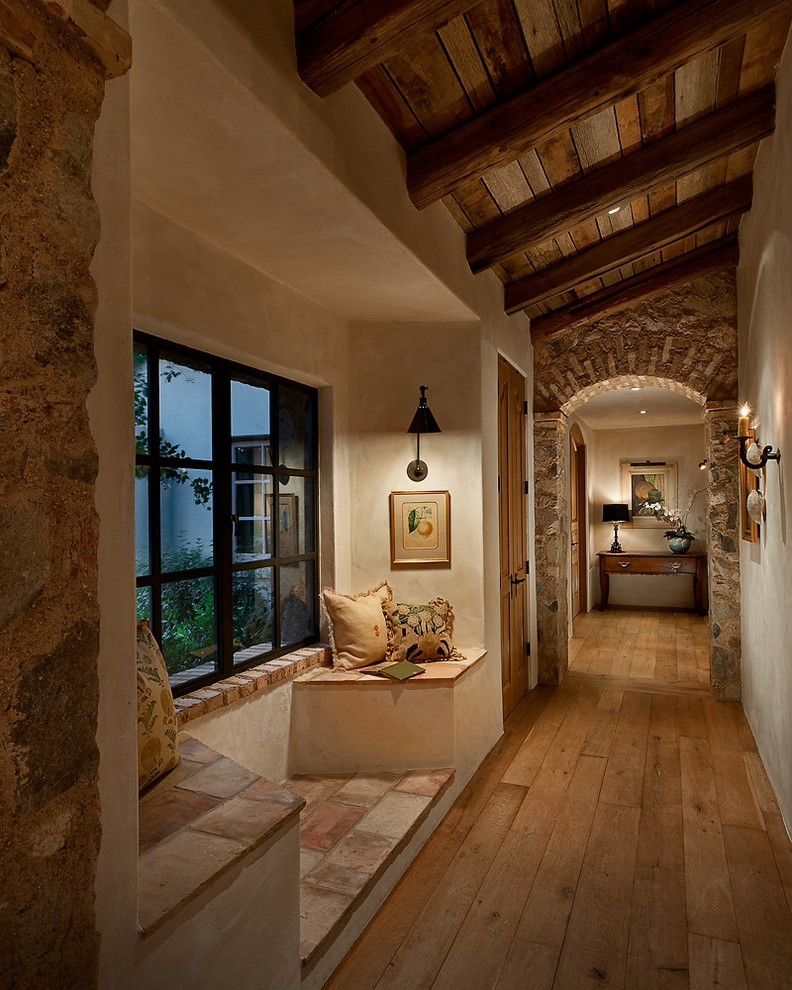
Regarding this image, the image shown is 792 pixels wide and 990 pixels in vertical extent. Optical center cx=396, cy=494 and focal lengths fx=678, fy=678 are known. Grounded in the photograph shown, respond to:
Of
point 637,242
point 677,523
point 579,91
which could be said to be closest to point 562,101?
point 579,91

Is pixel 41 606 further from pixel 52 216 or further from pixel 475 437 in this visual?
pixel 475 437

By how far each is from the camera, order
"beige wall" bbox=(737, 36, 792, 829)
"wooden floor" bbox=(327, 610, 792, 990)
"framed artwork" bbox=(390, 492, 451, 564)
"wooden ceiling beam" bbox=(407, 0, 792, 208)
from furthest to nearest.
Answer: "framed artwork" bbox=(390, 492, 451, 564), "beige wall" bbox=(737, 36, 792, 829), "wooden ceiling beam" bbox=(407, 0, 792, 208), "wooden floor" bbox=(327, 610, 792, 990)

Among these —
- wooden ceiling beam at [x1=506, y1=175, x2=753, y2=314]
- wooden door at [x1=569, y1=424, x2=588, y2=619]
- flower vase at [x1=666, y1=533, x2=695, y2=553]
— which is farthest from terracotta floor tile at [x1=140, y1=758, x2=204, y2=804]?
flower vase at [x1=666, y1=533, x2=695, y2=553]

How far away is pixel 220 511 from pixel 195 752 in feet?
3.41

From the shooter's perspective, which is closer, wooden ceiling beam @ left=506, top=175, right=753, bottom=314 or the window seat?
the window seat

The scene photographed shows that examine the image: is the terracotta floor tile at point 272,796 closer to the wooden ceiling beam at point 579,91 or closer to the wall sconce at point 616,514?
the wooden ceiling beam at point 579,91

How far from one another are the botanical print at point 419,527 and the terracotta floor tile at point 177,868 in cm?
222

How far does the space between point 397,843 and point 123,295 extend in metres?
2.15

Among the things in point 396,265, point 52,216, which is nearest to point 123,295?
point 52,216

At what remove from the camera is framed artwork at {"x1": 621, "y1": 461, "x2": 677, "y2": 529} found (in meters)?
8.87

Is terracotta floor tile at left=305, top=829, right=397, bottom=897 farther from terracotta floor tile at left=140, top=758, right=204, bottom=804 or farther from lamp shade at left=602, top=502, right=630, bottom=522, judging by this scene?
lamp shade at left=602, top=502, right=630, bottom=522

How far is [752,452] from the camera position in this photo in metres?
3.10

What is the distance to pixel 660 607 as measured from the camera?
28.5 feet

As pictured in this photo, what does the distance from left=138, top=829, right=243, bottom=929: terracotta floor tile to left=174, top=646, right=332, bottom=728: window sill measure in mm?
903
